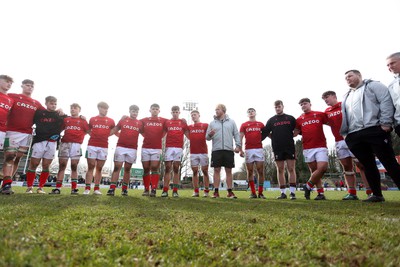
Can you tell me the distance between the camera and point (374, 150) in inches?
190

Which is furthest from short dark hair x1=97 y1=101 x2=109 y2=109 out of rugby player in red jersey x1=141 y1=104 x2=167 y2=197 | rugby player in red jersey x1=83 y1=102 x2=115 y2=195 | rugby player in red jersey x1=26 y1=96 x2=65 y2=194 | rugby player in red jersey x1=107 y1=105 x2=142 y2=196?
rugby player in red jersey x1=141 y1=104 x2=167 y2=197

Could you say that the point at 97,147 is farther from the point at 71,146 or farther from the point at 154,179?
the point at 154,179

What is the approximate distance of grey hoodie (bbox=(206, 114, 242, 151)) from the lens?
8.09 m

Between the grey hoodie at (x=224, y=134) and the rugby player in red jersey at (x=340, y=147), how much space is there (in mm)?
2787

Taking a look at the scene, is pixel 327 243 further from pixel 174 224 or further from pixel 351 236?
pixel 174 224

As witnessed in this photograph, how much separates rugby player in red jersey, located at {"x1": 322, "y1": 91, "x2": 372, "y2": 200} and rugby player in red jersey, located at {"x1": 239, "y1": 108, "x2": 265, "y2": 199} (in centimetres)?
209

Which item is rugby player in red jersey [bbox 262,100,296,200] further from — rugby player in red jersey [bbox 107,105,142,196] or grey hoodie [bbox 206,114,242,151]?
rugby player in red jersey [bbox 107,105,142,196]

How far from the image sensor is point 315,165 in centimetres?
739

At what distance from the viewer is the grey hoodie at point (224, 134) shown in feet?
26.6

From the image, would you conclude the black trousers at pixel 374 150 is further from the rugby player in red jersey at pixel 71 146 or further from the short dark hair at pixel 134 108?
the rugby player in red jersey at pixel 71 146

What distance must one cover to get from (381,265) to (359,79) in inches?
201

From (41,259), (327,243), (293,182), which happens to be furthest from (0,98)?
(293,182)

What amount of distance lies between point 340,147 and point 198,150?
4.18 m

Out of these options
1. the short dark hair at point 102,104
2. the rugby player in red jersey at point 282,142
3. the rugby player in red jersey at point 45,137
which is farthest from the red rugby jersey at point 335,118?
the rugby player in red jersey at point 45,137
